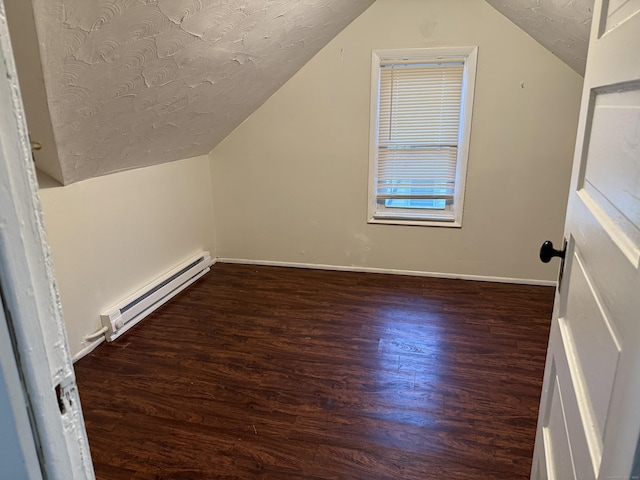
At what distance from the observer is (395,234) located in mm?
3523

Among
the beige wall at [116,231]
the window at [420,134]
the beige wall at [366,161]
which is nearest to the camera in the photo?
the beige wall at [116,231]

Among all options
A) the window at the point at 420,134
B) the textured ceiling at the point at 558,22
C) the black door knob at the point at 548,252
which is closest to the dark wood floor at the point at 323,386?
the window at the point at 420,134

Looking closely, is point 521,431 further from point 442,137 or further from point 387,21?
point 387,21

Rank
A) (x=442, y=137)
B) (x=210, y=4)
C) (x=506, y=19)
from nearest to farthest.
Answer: (x=210, y=4) < (x=506, y=19) < (x=442, y=137)

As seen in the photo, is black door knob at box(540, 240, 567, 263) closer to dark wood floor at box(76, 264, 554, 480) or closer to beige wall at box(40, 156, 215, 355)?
dark wood floor at box(76, 264, 554, 480)

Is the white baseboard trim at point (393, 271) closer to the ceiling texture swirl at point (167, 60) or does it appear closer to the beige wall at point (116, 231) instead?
the beige wall at point (116, 231)

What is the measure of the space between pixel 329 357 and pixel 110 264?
1.51m

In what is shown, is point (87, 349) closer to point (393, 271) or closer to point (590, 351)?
point (393, 271)

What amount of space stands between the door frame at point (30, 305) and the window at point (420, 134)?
9.88 ft

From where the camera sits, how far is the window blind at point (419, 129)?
10.3ft

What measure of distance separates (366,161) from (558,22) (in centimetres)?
157

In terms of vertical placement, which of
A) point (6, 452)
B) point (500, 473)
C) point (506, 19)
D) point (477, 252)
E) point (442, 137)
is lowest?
point (500, 473)

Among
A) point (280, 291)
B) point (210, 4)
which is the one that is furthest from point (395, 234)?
point (210, 4)

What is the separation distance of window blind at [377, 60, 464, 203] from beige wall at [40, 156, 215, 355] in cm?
163
